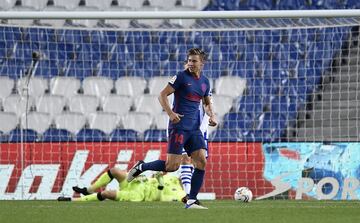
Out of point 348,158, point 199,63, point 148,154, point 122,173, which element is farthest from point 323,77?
point 199,63

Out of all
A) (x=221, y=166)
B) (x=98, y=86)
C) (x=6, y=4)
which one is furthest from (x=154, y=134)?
(x=6, y=4)

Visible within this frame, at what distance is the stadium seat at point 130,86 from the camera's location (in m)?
16.9

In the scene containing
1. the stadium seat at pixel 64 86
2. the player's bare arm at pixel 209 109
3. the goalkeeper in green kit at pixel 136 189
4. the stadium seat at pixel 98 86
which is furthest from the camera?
the stadium seat at pixel 98 86

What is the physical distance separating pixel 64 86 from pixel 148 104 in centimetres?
146

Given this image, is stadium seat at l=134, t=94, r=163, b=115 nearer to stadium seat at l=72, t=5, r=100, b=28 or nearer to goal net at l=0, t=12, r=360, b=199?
goal net at l=0, t=12, r=360, b=199

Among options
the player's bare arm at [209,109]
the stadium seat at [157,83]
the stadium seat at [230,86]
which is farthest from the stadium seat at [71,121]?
the player's bare arm at [209,109]

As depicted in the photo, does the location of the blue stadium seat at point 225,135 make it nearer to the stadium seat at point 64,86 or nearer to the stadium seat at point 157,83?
the stadium seat at point 157,83

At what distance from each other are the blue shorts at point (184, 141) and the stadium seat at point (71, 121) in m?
5.99

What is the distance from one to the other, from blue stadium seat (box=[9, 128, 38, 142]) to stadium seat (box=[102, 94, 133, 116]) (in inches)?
56.1

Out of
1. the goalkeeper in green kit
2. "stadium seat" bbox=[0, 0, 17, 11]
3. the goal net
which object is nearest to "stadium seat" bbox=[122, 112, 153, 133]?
the goal net

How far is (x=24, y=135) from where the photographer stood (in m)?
15.5

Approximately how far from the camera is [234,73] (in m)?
16.8

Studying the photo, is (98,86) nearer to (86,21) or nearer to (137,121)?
(137,121)

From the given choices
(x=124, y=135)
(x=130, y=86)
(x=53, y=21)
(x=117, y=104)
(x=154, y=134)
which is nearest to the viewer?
(x=124, y=135)
